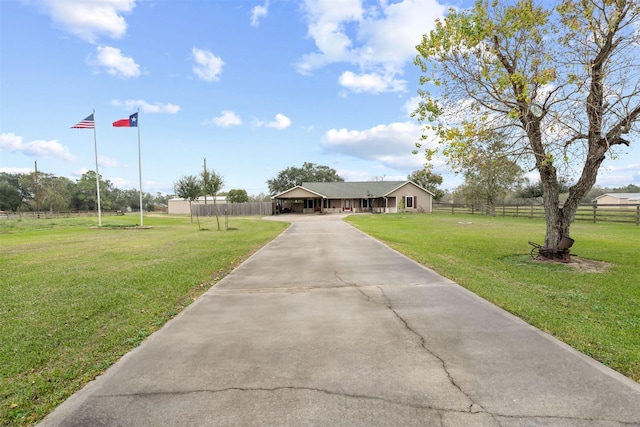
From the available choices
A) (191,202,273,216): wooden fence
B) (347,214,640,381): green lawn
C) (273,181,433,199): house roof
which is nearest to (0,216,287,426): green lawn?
(347,214,640,381): green lawn

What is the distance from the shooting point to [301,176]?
7531 centimetres

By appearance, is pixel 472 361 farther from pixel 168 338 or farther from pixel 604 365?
pixel 168 338

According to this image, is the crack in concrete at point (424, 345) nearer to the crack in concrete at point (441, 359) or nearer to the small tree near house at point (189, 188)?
the crack in concrete at point (441, 359)

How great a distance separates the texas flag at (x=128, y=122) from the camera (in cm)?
2397

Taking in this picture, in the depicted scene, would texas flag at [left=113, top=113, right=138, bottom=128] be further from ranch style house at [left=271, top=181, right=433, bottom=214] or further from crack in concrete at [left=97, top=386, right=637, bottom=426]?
crack in concrete at [left=97, top=386, right=637, bottom=426]

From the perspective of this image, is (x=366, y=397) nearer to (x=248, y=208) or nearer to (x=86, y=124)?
(x=86, y=124)

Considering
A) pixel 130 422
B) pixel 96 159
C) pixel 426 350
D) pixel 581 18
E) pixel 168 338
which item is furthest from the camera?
pixel 96 159

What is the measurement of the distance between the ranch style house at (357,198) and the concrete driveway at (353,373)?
39.8 metres

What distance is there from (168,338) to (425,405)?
304 cm

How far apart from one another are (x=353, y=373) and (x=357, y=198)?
4446cm

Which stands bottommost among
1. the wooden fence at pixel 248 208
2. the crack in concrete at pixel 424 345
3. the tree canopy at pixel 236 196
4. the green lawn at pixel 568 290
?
the green lawn at pixel 568 290

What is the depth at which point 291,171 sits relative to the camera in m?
76.2

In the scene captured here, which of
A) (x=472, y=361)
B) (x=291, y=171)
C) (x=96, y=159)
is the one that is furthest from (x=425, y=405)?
(x=291, y=171)

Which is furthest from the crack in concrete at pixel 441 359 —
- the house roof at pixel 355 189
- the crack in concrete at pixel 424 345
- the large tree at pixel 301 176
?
the large tree at pixel 301 176
